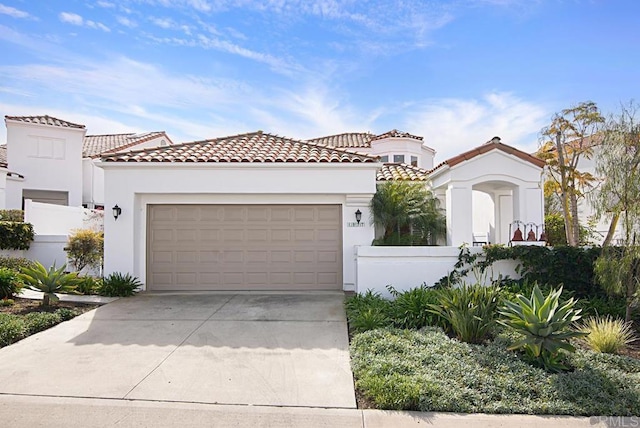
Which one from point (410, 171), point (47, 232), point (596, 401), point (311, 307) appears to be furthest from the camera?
point (47, 232)

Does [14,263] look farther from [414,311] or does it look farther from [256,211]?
[414,311]

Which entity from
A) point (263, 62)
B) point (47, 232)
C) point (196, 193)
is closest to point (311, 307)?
point (196, 193)

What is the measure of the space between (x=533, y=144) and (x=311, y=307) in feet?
31.2

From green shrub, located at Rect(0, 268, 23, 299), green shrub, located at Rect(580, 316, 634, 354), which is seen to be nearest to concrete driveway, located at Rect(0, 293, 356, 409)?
green shrub, located at Rect(0, 268, 23, 299)

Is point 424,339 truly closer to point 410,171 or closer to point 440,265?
point 440,265

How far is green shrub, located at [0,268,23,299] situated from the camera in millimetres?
10016

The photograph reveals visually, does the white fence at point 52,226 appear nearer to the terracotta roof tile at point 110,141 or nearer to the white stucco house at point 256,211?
the white stucco house at point 256,211

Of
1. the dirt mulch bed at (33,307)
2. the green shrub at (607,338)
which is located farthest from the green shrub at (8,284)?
the green shrub at (607,338)

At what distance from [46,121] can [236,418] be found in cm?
2581

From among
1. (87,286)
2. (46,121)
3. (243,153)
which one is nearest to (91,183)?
(46,121)

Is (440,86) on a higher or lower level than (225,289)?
higher

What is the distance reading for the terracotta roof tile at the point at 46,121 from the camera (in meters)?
23.4

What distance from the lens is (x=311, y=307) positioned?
9.61 meters

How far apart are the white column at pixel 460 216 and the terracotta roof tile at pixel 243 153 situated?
2.83m
